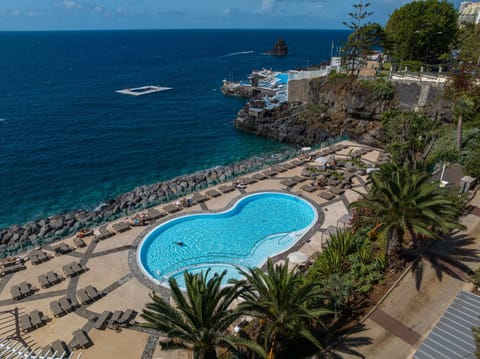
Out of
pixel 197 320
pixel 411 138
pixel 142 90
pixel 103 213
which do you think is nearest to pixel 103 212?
pixel 103 213

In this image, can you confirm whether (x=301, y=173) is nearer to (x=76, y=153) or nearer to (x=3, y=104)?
(x=76, y=153)

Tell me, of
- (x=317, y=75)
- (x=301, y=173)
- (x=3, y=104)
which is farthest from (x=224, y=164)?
(x=3, y=104)

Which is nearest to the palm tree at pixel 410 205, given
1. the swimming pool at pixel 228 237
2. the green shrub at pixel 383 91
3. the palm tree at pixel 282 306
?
the palm tree at pixel 282 306

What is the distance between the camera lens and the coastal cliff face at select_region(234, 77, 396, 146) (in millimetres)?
41938

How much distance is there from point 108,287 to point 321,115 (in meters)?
38.9

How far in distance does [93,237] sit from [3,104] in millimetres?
61709

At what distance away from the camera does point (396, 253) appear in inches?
572

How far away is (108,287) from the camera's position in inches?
661

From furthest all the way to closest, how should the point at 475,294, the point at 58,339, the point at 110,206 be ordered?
the point at 110,206, the point at 58,339, the point at 475,294

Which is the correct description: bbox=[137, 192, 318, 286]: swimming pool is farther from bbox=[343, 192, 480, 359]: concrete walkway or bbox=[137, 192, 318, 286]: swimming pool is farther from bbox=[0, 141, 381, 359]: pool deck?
bbox=[343, 192, 480, 359]: concrete walkway

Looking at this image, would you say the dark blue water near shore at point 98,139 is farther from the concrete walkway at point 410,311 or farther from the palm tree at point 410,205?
the concrete walkway at point 410,311

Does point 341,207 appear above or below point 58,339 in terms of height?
above

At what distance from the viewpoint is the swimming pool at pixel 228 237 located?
18906 millimetres

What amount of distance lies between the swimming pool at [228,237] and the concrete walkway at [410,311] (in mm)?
7749
